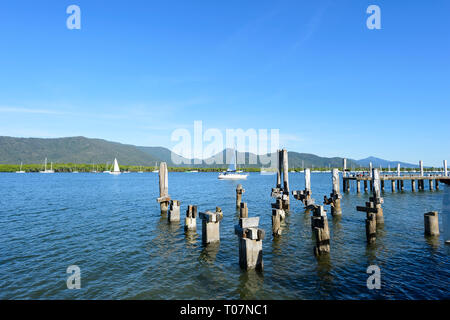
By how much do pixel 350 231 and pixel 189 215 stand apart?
11701 mm

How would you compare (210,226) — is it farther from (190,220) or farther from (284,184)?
(284,184)

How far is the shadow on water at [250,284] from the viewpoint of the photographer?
9078 millimetres

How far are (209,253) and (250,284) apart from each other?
411cm

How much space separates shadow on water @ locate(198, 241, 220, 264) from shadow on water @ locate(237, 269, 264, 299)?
2.21m

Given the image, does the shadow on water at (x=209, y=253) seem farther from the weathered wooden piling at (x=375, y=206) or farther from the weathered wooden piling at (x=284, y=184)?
the weathered wooden piling at (x=284, y=184)

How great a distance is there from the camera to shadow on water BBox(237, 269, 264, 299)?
9078 millimetres

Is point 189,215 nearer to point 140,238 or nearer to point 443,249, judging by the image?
point 140,238

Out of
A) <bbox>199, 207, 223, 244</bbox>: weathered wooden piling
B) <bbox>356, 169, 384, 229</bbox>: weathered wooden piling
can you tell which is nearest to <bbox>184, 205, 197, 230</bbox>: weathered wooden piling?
<bbox>199, 207, 223, 244</bbox>: weathered wooden piling

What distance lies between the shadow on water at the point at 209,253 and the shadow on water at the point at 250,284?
2.21 meters

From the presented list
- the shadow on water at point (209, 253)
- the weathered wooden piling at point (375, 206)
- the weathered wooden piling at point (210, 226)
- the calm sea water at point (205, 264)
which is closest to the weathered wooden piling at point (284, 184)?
the calm sea water at point (205, 264)

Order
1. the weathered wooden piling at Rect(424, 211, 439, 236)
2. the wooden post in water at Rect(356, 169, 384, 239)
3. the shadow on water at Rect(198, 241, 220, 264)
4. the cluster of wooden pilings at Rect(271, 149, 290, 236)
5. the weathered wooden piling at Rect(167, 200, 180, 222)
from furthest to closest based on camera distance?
the cluster of wooden pilings at Rect(271, 149, 290, 236)
the weathered wooden piling at Rect(167, 200, 180, 222)
the weathered wooden piling at Rect(424, 211, 439, 236)
the wooden post in water at Rect(356, 169, 384, 239)
the shadow on water at Rect(198, 241, 220, 264)

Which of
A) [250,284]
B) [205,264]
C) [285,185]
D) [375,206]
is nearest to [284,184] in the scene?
[285,185]

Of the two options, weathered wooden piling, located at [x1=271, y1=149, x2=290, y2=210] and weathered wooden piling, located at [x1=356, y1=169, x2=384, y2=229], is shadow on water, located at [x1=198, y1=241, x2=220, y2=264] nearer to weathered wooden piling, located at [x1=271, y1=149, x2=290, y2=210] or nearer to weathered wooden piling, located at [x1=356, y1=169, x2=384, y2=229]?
weathered wooden piling, located at [x1=356, y1=169, x2=384, y2=229]

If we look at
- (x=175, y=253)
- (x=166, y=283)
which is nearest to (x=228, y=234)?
(x=175, y=253)
